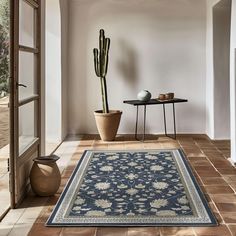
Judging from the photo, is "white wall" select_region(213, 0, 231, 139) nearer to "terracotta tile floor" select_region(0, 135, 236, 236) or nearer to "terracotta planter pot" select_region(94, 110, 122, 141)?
"terracotta tile floor" select_region(0, 135, 236, 236)

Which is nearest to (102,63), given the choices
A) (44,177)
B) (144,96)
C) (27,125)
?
(144,96)

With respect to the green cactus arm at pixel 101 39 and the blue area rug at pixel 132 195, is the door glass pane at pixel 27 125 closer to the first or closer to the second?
the blue area rug at pixel 132 195

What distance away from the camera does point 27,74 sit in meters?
4.38

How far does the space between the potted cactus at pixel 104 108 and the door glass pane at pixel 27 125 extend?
2682 mm

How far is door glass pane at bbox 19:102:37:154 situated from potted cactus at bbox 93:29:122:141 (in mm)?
2682

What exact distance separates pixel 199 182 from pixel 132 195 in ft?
2.99

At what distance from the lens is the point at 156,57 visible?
787 centimetres

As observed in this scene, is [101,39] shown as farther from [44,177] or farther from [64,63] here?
[44,177]

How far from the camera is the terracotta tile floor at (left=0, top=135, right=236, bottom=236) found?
3.25 metres

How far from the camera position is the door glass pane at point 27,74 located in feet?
13.6

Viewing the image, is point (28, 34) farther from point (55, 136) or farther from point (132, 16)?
point (132, 16)

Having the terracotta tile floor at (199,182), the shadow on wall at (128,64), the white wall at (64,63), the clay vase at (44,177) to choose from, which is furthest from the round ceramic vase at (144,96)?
the clay vase at (44,177)

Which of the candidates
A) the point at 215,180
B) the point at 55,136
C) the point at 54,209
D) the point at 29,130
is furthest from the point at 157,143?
the point at 54,209

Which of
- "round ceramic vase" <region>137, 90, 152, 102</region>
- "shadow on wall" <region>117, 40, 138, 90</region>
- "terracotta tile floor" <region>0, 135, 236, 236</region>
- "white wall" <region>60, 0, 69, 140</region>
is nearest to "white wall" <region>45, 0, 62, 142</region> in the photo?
"white wall" <region>60, 0, 69, 140</region>
